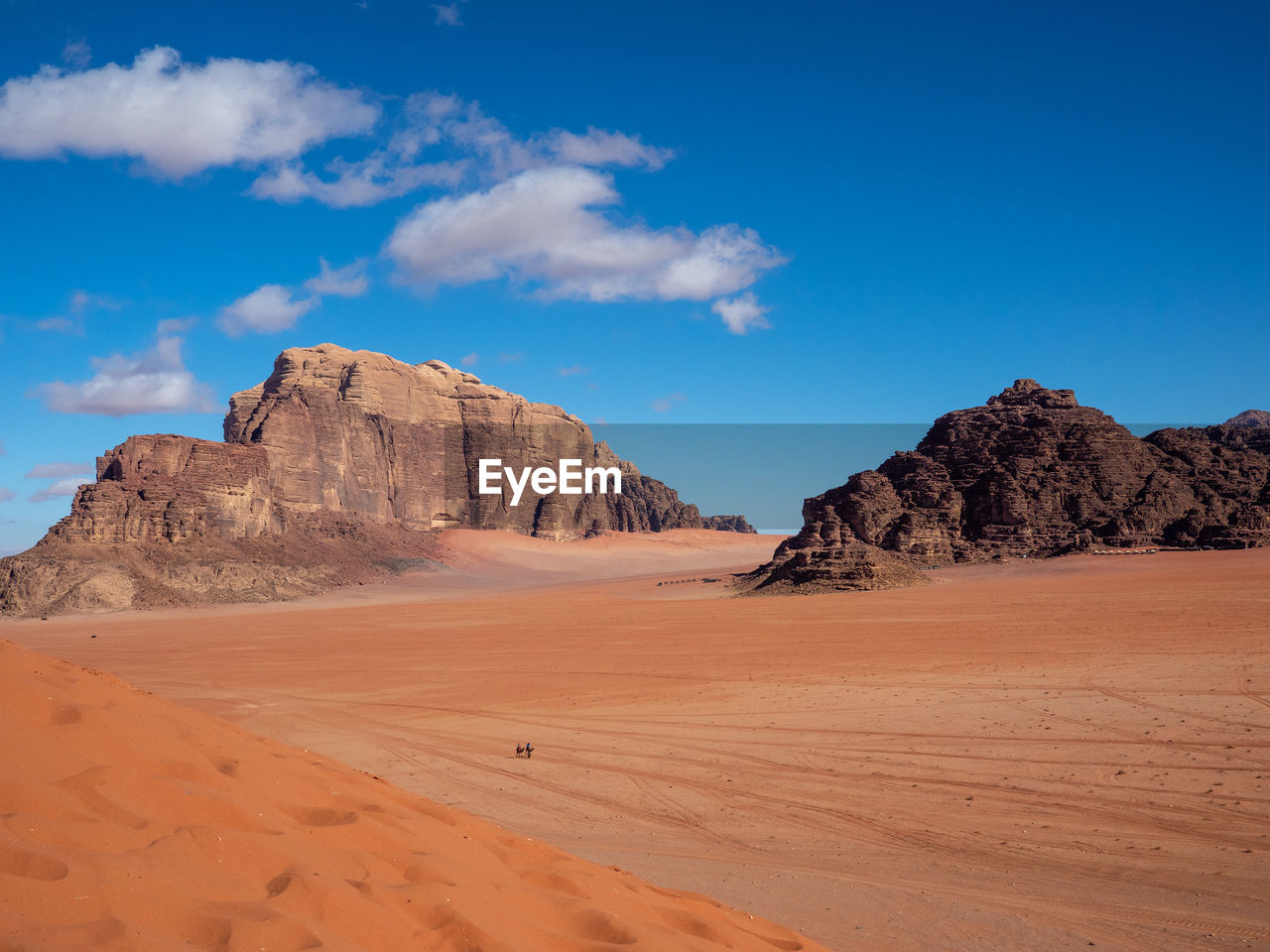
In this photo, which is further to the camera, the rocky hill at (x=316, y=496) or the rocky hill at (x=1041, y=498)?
the rocky hill at (x=316, y=496)

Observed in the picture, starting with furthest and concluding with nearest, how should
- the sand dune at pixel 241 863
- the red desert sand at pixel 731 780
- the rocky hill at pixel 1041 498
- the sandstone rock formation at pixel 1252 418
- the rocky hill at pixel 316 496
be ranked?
1. the sandstone rock formation at pixel 1252 418
2. the rocky hill at pixel 316 496
3. the rocky hill at pixel 1041 498
4. the red desert sand at pixel 731 780
5. the sand dune at pixel 241 863

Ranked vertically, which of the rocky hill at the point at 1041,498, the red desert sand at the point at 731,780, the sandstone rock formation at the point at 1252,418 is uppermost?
the sandstone rock formation at the point at 1252,418

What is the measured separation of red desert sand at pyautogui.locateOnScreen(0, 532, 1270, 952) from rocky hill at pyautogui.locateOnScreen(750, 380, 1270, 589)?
21053 millimetres

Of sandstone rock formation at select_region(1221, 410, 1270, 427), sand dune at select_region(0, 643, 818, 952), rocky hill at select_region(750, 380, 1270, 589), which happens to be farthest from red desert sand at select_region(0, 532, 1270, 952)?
sandstone rock formation at select_region(1221, 410, 1270, 427)

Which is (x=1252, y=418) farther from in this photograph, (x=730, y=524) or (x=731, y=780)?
(x=731, y=780)

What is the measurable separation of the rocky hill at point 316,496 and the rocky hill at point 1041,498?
32.9 meters

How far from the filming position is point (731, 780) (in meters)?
9.45

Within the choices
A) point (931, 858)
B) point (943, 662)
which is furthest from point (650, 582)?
point (931, 858)

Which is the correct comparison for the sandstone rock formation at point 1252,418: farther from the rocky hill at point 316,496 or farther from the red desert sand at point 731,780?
the red desert sand at point 731,780

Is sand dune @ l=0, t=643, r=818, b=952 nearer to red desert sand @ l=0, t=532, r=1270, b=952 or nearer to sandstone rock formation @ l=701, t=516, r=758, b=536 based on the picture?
red desert sand @ l=0, t=532, r=1270, b=952

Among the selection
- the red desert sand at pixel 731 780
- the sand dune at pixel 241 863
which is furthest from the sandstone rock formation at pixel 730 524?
the sand dune at pixel 241 863

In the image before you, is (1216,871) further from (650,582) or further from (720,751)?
(650,582)

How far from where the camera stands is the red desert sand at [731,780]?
3.30 meters

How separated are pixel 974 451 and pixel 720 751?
160 ft
